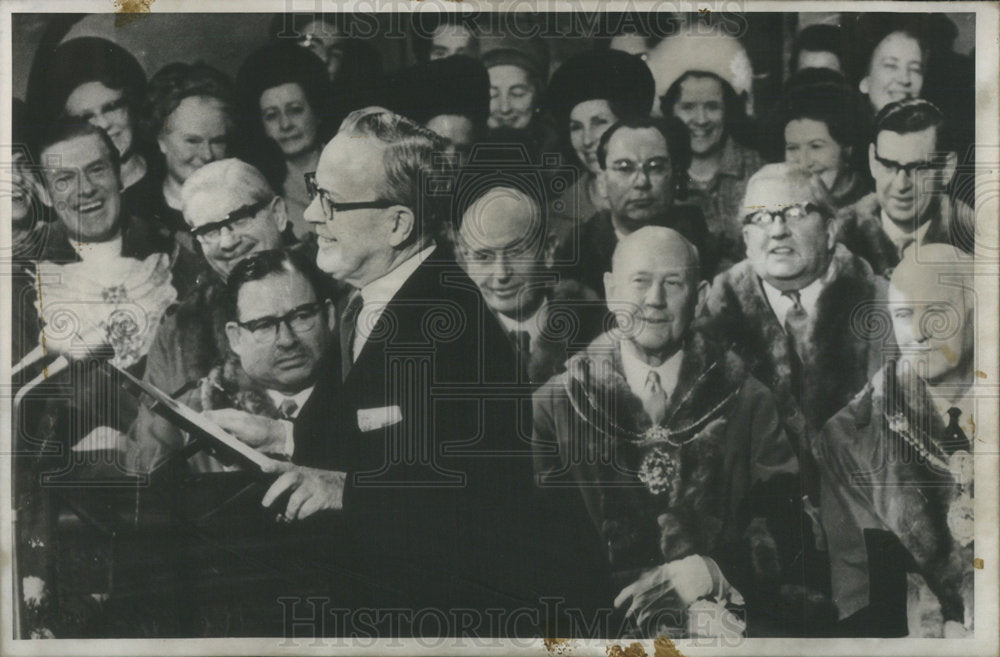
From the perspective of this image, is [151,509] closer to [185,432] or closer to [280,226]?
[185,432]

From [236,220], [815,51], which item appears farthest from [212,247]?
[815,51]

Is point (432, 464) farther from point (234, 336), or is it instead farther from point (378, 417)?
point (234, 336)

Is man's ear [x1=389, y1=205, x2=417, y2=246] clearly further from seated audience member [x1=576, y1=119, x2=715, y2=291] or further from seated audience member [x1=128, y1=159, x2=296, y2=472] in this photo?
seated audience member [x1=576, y1=119, x2=715, y2=291]

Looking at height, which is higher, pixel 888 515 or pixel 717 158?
pixel 717 158

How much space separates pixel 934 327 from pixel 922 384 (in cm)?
20

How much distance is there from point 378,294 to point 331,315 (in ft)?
0.58

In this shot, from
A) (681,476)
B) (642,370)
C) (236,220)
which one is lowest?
(681,476)

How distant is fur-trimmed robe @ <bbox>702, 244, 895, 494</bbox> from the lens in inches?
121

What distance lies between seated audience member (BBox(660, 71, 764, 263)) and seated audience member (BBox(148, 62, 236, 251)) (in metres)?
1.53

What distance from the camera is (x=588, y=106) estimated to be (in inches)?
121

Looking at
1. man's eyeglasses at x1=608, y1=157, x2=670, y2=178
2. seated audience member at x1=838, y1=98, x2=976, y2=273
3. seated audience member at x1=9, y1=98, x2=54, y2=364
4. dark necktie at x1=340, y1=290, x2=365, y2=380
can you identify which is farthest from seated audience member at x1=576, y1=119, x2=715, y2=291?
seated audience member at x1=9, y1=98, x2=54, y2=364

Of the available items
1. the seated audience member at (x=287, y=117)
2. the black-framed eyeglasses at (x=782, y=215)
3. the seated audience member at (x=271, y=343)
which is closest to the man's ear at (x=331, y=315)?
the seated audience member at (x=271, y=343)

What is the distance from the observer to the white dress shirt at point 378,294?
3.07 meters

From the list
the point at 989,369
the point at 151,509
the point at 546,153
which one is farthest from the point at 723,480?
the point at 151,509
